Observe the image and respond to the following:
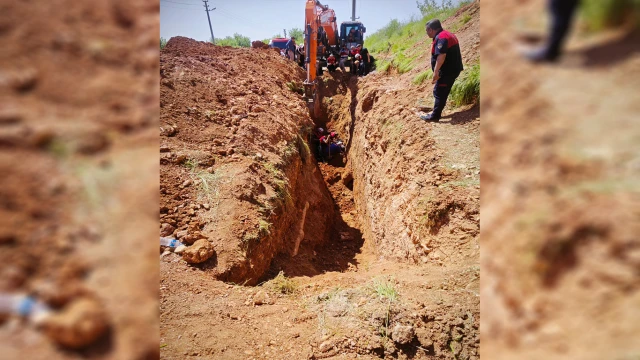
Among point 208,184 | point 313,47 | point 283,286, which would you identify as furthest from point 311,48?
point 283,286

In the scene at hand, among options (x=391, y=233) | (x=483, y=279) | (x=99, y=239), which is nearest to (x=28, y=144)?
(x=99, y=239)

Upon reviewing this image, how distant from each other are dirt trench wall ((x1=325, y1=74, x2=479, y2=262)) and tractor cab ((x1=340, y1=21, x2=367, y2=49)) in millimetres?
6042

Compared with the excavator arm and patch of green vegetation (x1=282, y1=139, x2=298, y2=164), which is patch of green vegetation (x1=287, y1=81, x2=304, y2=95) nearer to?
the excavator arm

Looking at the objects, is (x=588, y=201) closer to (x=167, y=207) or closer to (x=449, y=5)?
(x=167, y=207)

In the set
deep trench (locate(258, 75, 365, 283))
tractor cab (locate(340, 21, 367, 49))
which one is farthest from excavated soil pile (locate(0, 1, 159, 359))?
tractor cab (locate(340, 21, 367, 49))

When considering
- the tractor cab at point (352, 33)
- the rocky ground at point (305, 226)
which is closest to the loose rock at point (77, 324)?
the rocky ground at point (305, 226)

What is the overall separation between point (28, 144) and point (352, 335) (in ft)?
7.58

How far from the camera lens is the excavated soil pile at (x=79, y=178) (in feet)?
1.84

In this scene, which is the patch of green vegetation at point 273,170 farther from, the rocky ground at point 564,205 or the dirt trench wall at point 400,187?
the rocky ground at point 564,205

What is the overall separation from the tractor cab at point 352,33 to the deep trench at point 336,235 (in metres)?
2.75

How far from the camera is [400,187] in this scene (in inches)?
195

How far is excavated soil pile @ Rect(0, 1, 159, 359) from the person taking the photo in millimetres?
560

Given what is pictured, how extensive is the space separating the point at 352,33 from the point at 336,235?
32.9 ft

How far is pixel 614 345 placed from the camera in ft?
1.46
